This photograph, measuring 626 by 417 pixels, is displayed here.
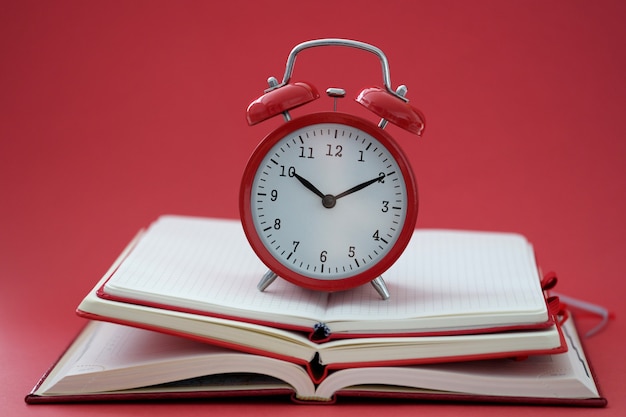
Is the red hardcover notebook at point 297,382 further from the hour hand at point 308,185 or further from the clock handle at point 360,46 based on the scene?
the clock handle at point 360,46

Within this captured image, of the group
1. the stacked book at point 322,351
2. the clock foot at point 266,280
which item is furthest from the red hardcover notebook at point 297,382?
the clock foot at point 266,280

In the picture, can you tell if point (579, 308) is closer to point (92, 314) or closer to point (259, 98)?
point (259, 98)

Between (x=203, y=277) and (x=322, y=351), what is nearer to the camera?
(x=322, y=351)

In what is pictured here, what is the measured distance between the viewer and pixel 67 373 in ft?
10.8

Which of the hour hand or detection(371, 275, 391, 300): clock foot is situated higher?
the hour hand

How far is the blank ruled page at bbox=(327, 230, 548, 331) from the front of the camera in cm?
325

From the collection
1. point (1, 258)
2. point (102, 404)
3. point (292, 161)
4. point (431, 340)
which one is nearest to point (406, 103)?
point (292, 161)

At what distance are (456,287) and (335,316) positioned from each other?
0.46 m

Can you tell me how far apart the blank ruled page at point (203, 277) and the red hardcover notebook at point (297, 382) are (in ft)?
0.51

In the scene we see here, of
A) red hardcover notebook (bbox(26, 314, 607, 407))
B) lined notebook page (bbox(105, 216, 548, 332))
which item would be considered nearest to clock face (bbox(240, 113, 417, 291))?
lined notebook page (bbox(105, 216, 548, 332))

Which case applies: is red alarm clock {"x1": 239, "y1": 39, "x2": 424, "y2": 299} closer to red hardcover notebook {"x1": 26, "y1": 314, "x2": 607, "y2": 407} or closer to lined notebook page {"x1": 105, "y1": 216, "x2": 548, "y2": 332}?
lined notebook page {"x1": 105, "y1": 216, "x2": 548, "y2": 332}

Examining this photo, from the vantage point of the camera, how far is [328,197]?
3.40 m

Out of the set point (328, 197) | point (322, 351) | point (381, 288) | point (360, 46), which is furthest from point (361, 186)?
point (322, 351)

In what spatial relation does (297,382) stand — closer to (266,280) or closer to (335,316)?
(335,316)
